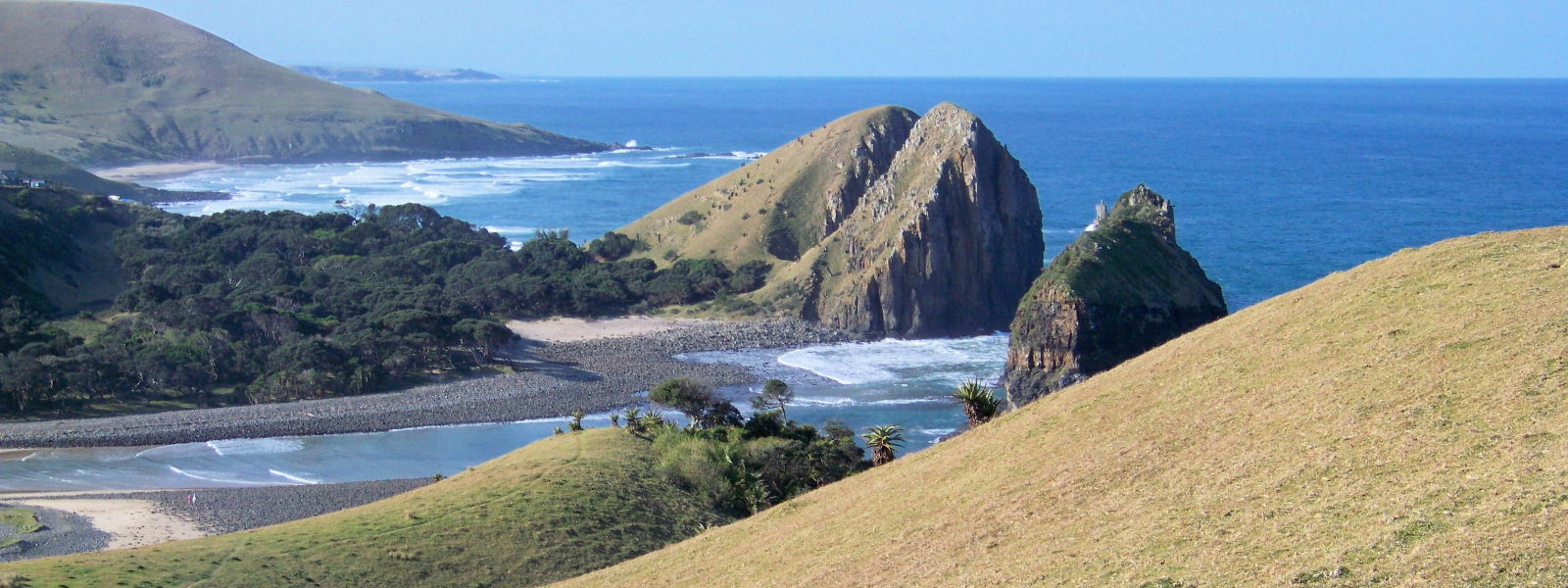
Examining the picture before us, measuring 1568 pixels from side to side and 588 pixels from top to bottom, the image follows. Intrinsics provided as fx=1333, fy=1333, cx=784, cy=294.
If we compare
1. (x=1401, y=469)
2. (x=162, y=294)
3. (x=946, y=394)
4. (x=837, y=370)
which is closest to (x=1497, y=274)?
(x=1401, y=469)

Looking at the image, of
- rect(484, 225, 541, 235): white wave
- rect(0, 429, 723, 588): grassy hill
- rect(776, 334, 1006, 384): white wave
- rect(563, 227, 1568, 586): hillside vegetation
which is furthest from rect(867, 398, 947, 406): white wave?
rect(484, 225, 541, 235): white wave

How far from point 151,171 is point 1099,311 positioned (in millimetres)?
141503

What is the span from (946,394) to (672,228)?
130 ft

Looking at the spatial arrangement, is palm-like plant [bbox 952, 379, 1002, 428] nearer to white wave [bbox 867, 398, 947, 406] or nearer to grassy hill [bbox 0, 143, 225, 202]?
white wave [bbox 867, 398, 947, 406]

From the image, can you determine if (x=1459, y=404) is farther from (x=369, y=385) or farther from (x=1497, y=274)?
(x=369, y=385)

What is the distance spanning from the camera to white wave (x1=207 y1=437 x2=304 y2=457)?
5388 centimetres

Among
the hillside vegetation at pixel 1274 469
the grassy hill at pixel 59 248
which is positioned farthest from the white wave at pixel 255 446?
the hillside vegetation at pixel 1274 469

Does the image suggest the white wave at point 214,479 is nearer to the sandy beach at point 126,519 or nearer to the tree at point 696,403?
the sandy beach at point 126,519

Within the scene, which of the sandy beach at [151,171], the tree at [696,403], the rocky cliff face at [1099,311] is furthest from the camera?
the sandy beach at [151,171]

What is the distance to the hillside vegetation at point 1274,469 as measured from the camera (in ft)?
60.5

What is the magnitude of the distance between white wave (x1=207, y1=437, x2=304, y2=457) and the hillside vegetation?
29.3 m

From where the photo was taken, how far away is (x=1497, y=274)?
1104 inches

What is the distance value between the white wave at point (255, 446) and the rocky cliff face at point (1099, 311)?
29.5 meters

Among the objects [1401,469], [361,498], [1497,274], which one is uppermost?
[1497,274]
